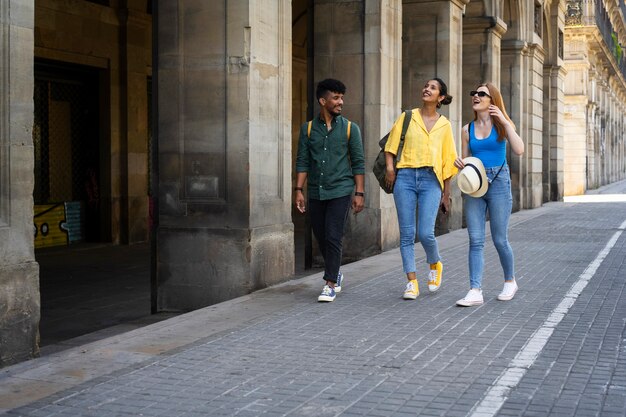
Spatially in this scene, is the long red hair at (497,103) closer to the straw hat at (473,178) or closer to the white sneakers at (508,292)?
the straw hat at (473,178)

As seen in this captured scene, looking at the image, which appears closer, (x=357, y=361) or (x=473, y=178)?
(x=357, y=361)

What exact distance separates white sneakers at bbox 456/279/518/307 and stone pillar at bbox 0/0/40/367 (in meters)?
3.58

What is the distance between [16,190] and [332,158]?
3142 millimetres

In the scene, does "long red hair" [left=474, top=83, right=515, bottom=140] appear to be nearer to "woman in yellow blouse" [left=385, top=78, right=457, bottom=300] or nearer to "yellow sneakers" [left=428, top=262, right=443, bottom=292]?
"woman in yellow blouse" [left=385, top=78, right=457, bottom=300]

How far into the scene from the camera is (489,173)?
8.57 m

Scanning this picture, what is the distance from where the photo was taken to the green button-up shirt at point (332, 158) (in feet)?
28.7

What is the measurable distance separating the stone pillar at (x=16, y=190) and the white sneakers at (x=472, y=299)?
3554 millimetres

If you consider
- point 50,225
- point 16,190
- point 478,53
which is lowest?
point 50,225

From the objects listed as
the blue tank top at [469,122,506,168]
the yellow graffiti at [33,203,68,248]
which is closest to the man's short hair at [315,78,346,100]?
the blue tank top at [469,122,506,168]

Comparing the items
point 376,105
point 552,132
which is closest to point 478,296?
point 376,105

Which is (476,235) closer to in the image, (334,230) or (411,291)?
(411,291)

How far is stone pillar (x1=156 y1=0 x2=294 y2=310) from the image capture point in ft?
31.2

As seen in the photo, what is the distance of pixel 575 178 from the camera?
43.2 meters

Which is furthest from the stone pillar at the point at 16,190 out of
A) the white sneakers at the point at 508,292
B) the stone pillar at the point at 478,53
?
the stone pillar at the point at 478,53
